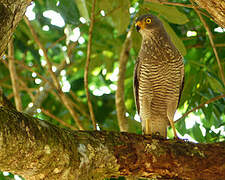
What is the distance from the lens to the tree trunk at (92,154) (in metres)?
2.11

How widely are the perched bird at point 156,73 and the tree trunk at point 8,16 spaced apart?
2.30 metres

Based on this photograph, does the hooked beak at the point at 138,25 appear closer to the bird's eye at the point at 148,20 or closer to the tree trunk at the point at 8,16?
the bird's eye at the point at 148,20

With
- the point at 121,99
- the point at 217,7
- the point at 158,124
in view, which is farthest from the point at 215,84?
the point at 217,7

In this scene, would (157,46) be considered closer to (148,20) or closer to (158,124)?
(148,20)

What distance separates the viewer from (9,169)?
2162 millimetres

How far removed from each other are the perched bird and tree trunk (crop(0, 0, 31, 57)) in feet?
7.54

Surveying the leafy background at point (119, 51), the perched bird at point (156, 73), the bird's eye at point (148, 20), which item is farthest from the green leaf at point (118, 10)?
the bird's eye at point (148, 20)

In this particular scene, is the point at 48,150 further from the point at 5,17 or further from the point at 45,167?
the point at 5,17

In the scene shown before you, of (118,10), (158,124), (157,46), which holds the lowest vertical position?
(158,124)

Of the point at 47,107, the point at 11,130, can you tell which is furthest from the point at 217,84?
the point at 47,107

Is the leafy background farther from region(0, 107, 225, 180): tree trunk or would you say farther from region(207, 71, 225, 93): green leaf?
region(0, 107, 225, 180): tree trunk

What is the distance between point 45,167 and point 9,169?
0.24 meters

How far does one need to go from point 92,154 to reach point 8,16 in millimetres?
1152

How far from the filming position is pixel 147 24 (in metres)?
4.47
